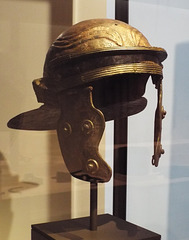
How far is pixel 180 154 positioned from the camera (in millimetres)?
2451

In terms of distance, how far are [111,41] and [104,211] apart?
1062 mm

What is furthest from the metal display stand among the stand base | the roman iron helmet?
the roman iron helmet

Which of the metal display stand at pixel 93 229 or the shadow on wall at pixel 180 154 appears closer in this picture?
the metal display stand at pixel 93 229

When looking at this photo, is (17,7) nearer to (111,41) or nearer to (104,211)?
(111,41)

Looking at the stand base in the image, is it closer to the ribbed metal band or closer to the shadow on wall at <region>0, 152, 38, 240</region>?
the shadow on wall at <region>0, 152, 38, 240</region>

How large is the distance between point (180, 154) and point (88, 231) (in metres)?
0.89

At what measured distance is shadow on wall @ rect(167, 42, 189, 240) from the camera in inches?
93.9

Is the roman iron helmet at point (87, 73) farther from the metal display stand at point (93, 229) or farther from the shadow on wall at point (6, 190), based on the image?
the shadow on wall at point (6, 190)

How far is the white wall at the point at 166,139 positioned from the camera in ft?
7.66

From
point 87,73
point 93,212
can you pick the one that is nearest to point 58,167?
point 93,212

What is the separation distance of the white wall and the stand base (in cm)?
61

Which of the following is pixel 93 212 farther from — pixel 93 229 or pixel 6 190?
pixel 6 190

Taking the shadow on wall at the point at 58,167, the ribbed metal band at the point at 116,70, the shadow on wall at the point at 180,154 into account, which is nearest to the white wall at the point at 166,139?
the shadow on wall at the point at 180,154


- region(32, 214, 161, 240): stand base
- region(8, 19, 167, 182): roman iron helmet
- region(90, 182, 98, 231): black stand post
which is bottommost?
region(32, 214, 161, 240): stand base
